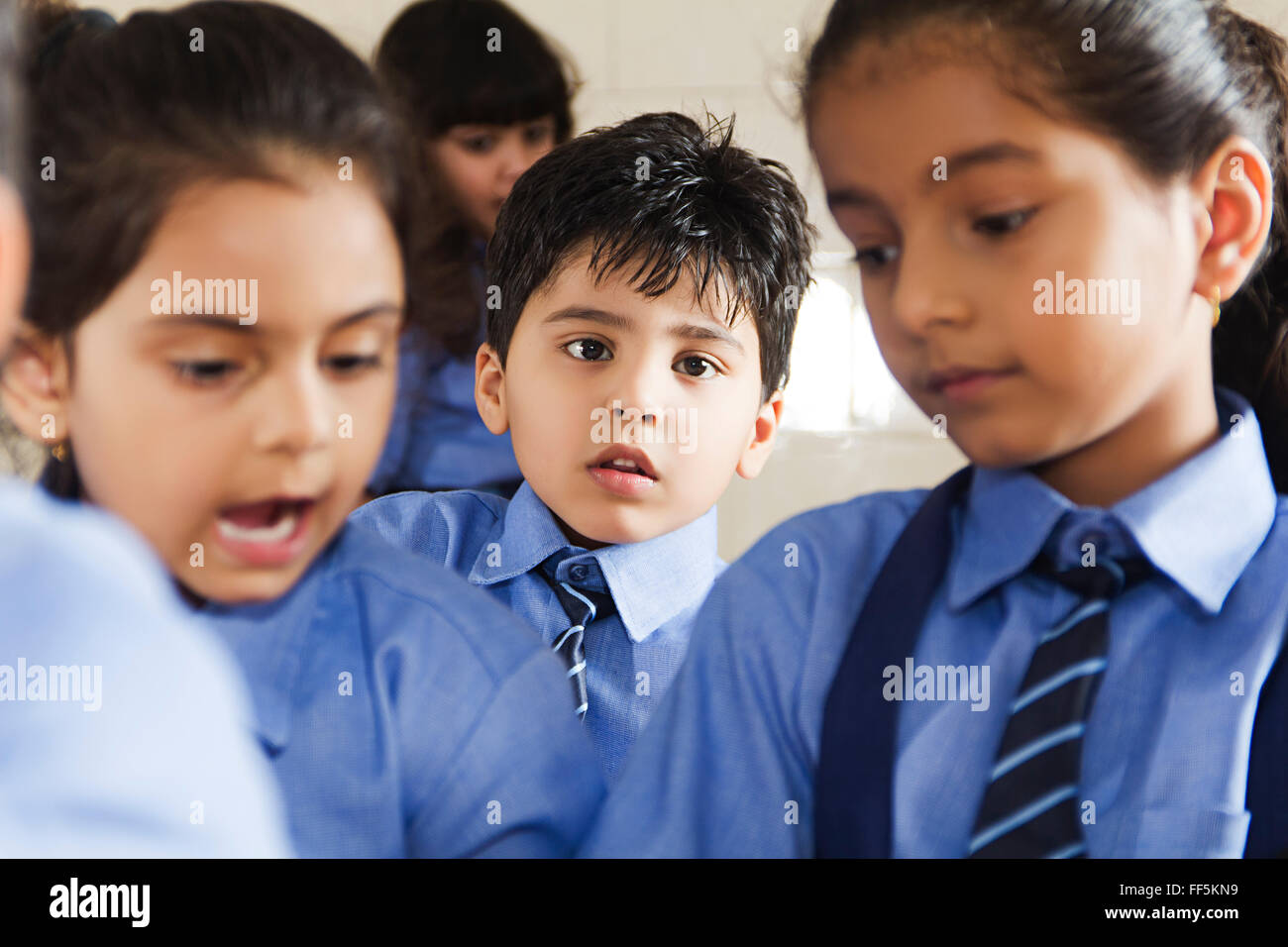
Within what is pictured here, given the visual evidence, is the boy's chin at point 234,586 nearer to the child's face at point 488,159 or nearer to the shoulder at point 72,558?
the shoulder at point 72,558

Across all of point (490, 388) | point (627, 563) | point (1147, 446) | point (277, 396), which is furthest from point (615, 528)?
point (1147, 446)

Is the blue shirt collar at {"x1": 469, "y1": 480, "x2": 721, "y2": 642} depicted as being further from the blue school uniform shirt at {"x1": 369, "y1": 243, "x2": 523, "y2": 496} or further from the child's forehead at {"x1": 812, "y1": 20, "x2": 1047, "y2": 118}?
the child's forehead at {"x1": 812, "y1": 20, "x2": 1047, "y2": 118}

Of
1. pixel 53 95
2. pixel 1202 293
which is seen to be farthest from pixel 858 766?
pixel 53 95

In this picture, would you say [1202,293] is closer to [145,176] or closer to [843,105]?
[843,105]

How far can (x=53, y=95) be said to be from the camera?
666 millimetres

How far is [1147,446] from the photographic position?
702 millimetres

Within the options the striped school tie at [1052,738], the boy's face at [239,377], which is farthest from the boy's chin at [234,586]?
the striped school tie at [1052,738]

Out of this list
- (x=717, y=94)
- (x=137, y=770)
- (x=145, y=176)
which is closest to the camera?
(x=137, y=770)

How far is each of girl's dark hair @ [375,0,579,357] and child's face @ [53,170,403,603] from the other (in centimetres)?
5

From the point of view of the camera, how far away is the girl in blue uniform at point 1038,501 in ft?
2.18

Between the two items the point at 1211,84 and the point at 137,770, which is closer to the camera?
the point at 137,770

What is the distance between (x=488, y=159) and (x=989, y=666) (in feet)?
1.47

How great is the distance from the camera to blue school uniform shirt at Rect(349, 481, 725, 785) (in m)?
0.74
